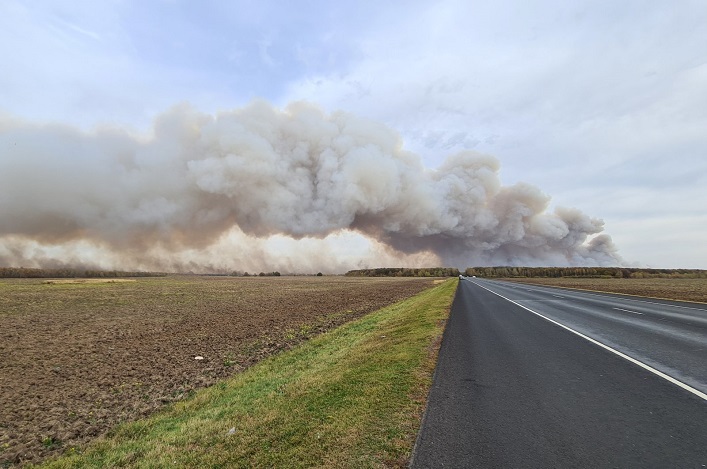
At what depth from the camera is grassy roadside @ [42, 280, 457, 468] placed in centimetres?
465

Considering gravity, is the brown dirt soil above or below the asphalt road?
below

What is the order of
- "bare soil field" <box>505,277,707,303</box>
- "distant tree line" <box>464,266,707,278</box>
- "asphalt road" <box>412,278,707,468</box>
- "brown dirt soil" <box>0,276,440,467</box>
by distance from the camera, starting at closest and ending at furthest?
1. "asphalt road" <box>412,278,707,468</box>
2. "brown dirt soil" <box>0,276,440,467</box>
3. "bare soil field" <box>505,277,707,303</box>
4. "distant tree line" <box>464,266,707,278</box>

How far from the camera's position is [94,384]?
9.99m

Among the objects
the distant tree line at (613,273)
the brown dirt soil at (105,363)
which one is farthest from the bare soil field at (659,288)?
the distant tree line at (613,273)

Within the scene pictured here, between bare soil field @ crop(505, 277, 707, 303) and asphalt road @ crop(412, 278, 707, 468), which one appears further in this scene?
bare soil field @ crop(505, 277, 707, 303)

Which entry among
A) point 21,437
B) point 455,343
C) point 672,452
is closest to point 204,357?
point 21,437

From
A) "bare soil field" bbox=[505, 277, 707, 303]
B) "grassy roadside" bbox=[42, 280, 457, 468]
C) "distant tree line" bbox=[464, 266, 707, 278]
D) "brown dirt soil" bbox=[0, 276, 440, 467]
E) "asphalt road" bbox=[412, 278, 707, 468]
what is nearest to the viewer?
"asphalt road" bbox=[412, 278, 707, 468]

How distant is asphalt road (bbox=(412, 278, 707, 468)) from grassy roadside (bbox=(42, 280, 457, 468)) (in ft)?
1.76

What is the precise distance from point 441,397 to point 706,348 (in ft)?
28.1

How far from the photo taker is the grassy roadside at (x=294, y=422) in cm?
465

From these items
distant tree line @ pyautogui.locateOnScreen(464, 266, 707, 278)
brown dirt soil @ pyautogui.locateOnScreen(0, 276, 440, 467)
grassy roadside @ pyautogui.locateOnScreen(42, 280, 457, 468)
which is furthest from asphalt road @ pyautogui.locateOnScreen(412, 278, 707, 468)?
distant tree line @ pyautogui.locateOnScreen(464, 266, 707, 278)

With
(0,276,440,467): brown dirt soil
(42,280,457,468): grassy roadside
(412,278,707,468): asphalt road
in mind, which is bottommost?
(0,276,440,467): brown dirt soil

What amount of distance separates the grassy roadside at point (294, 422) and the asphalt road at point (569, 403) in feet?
1.76

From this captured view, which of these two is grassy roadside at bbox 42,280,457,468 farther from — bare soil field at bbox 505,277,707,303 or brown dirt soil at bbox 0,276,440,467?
bare soil field at bbox 505,277,707,303
